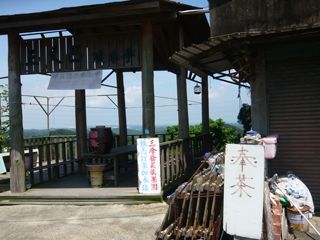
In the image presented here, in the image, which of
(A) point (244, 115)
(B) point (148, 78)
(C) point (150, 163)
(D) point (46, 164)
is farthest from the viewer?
(A) point (244, 115)

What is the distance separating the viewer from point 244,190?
5691mm

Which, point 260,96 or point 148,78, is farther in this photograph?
point 148,78

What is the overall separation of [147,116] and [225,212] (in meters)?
4.70

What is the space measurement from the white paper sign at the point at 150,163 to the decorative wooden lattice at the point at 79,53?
6.35 feet

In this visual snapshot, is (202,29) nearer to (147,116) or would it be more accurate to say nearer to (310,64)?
(147,116)

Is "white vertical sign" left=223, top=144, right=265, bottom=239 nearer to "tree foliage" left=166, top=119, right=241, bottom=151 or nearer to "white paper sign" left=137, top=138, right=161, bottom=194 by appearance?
"white paper sign" left=137, top=138, right=161, bottom=194

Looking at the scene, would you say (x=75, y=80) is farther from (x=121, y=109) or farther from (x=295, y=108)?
(x=121, y=109)

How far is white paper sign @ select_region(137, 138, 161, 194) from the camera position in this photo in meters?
9.59

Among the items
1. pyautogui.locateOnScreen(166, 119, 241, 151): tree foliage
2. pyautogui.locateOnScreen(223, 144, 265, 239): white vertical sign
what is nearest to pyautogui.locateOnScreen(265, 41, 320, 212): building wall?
pyautogui.locateOnScreen(223, 144, 265, 239): white vertical sign

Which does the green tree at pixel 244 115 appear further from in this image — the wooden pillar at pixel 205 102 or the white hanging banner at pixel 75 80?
the white hanging banner at pixel 75 80

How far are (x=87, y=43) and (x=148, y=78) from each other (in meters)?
1.84

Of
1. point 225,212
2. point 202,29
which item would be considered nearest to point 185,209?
point 225,212

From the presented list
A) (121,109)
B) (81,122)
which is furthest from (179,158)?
(121,109)

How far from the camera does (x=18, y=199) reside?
10555 millimetres
